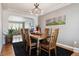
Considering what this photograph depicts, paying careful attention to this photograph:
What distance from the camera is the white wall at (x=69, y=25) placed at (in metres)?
1.57

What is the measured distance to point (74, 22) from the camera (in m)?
1.59

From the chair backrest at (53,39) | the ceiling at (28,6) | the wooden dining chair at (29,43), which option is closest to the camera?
the ceiling at (28,6)

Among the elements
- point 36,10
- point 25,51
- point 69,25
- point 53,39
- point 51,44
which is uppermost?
point 36,10

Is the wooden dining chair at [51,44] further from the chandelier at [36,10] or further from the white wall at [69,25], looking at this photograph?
the chandelier at [36,10]

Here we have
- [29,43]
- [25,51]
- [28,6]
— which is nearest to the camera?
[28,6]

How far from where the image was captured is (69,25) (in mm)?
1631

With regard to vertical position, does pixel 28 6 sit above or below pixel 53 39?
above

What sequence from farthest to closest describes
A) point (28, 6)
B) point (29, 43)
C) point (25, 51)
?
point (29, 43) → point (25, 51) → point (28, 6)

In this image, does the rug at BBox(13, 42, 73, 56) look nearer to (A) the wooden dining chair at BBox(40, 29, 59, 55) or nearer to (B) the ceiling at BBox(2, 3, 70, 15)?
(A) the wooden dining chair at BBox(40, 29, 59, 55)

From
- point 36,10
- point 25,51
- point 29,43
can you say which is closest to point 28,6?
point 36,10

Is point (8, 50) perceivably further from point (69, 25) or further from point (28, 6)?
point (69, 25)

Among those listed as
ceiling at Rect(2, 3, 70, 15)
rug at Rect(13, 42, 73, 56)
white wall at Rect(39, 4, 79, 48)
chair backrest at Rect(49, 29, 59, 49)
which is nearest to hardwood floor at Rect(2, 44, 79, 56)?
rug at Rect(13, 42, 73, 56)

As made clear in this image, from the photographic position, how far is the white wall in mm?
1572

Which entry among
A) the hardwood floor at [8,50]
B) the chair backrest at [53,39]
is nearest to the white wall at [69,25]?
the chair backrest at [53,39]
